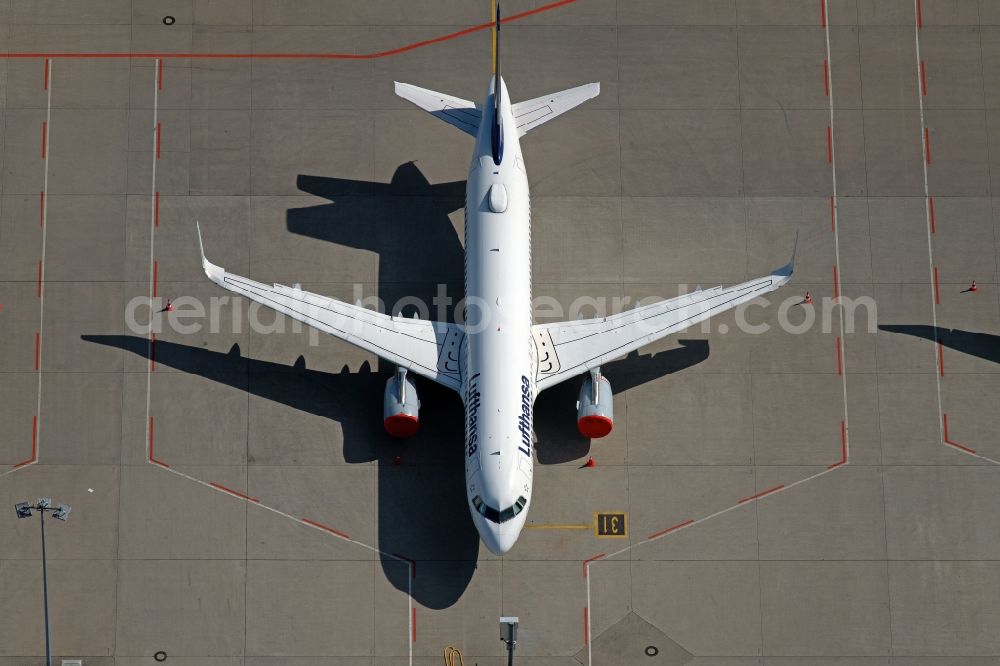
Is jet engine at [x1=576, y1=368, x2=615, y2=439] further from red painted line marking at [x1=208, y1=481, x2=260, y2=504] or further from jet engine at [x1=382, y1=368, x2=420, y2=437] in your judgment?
red painted line marking at [x1=208, y1=481, x2=260, y2=504]

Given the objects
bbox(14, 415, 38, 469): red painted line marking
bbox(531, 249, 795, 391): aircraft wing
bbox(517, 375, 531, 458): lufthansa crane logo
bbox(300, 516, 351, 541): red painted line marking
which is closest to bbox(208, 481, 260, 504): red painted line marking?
bbox(300, 516, 351, 541): red painted line marking

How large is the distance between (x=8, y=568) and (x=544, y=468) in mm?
24316

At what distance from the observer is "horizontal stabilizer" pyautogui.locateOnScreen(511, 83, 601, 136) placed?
4741 centimetres

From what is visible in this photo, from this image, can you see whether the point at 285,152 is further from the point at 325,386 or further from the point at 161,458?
the point at 161,458

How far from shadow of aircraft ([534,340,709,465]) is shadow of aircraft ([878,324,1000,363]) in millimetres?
9620

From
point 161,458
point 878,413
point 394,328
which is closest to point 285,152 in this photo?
point 394,328

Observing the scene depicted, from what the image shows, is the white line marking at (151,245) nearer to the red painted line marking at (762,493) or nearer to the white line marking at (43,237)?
the white line marking at (43,237)

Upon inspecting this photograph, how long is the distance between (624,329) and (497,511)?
10381 mm

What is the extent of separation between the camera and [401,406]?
44.5 meters

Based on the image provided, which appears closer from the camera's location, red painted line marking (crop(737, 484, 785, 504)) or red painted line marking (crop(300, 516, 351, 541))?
red painted line marking (crop(300, 516, 351, 541))

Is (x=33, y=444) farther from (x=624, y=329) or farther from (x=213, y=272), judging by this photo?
(x=624, y=329)

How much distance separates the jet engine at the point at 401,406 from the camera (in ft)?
146

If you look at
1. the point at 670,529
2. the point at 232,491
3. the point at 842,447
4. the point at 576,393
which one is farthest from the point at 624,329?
the point at 232,491

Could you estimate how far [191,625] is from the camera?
1754 inches
